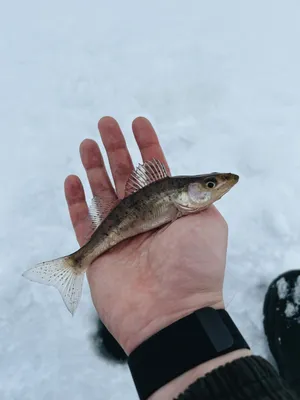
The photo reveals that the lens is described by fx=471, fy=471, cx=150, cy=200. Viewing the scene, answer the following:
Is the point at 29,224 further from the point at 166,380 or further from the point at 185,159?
the point at 166,380

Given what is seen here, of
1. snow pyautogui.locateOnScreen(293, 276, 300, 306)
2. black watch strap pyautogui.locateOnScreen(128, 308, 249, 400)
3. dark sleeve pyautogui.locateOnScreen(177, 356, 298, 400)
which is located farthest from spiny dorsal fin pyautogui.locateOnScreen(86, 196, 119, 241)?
snow pyautogui.locateOnScreen(293, 276, 300, 306)

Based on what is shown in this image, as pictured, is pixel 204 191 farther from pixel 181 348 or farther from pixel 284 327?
pixel 284 327

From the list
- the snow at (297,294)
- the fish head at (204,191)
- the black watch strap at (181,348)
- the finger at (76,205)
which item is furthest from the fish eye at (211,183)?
the snow at (297,294)

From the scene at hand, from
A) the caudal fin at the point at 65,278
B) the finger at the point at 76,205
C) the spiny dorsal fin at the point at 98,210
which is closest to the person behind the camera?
the caudal fin at the point at 65,278

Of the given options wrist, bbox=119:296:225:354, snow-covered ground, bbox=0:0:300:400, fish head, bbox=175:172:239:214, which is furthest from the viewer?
snow-covered ground, bbox=0:0:300:400

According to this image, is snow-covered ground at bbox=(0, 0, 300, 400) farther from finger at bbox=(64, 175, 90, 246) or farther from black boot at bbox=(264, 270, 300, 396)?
finger at bbox=(64, 175, 90, 246)

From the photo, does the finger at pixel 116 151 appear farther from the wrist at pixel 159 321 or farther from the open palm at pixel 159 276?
the wrist at pixel 159 321
